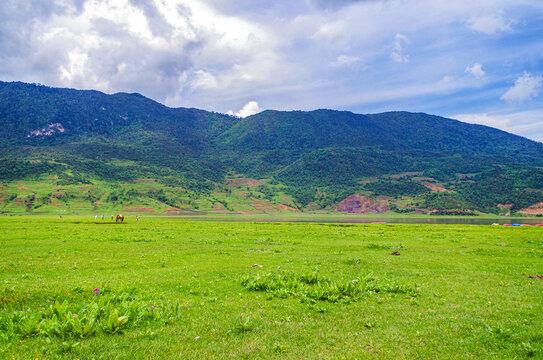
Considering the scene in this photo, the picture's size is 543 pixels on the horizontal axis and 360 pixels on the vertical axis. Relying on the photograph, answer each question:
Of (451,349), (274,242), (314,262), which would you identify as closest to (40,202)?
(274,242)

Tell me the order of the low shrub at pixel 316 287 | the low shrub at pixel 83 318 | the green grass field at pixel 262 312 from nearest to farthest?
the green grass field at pixel 262 312 < the low shrub at pixel 83 318 < the low shrub at pixel 316 287

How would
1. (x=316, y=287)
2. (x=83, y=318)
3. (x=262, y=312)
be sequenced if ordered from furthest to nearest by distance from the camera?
(x=316, y=287) < (x=262, y=312) < (x=83, y=318)

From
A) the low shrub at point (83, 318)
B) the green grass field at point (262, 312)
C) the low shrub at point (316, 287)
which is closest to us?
the green grass field at point (262, 312)

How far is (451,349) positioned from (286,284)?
25.1 feet

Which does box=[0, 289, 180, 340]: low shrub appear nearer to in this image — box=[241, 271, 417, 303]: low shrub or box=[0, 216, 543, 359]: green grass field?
box=[0, 216, 543, 359]: green grass field

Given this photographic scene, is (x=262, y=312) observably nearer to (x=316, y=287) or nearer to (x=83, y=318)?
(x=316, y=287)

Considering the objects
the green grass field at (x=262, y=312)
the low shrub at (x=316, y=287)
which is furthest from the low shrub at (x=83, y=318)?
the low shrub at (x=316, y=287)

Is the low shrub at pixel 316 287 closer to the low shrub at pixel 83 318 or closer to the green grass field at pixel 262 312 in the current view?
the green grass field at pixel 262 312

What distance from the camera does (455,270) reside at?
67.6 ft

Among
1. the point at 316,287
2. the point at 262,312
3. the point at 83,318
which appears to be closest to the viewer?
the point at 83,318

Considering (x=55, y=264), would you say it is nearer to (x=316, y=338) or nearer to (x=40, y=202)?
(x=316, y=338)

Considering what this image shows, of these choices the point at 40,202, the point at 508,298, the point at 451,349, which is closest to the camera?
the point at 451,349

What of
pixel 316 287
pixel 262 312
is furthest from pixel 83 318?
pixel 316 287

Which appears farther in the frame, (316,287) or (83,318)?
(316,287)
